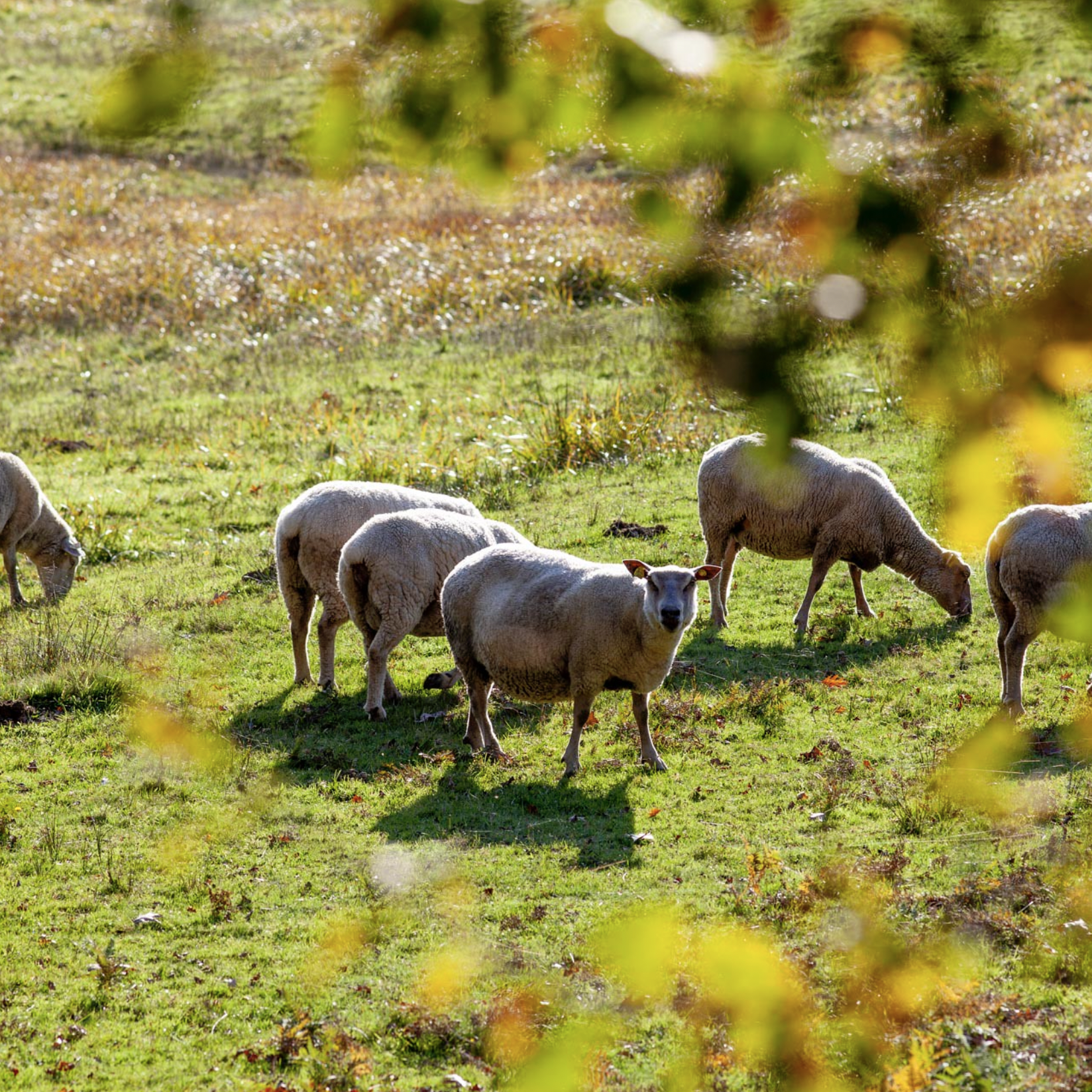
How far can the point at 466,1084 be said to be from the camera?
232 inches

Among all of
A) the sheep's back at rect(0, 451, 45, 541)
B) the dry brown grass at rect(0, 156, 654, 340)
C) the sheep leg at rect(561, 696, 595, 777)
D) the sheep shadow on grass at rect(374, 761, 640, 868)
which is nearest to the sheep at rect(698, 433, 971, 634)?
the sheep leg at rect(561, 696, 595, 777)

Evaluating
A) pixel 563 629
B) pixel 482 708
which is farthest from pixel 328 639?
pixel 563 629

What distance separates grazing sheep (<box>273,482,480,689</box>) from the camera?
11.7m

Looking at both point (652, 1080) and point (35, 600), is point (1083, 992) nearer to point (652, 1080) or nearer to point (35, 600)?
point (652, 1080)

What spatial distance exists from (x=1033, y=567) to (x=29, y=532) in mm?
11781

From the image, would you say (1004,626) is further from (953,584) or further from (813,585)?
(813,585)

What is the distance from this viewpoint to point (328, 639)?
11906 mm

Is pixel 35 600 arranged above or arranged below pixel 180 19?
below

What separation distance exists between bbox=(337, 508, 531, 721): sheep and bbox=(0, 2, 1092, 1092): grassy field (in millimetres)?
670

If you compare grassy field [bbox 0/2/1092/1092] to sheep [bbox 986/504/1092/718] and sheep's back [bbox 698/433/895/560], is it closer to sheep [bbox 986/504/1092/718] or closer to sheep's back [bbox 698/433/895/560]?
sheep [bbox 986/504/1092/718]

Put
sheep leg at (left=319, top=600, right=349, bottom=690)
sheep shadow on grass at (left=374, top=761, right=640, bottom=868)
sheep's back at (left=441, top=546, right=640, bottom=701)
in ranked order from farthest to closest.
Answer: sheep leg at (left=319, top=600, right=349, bottom=690) < sheep's back at (left=441, top=546, right=640, bottom=701) < sheep shadow on grass at (left=374, top=761, right=640, bottom=868)

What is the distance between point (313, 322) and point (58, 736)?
720 inches

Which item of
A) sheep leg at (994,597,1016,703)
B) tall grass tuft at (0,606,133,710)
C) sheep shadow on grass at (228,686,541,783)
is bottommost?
tall grass tuft at (0,606,133,710)

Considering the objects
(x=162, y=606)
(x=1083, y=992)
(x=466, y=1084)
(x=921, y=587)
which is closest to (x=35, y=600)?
(x=162, y=606)
